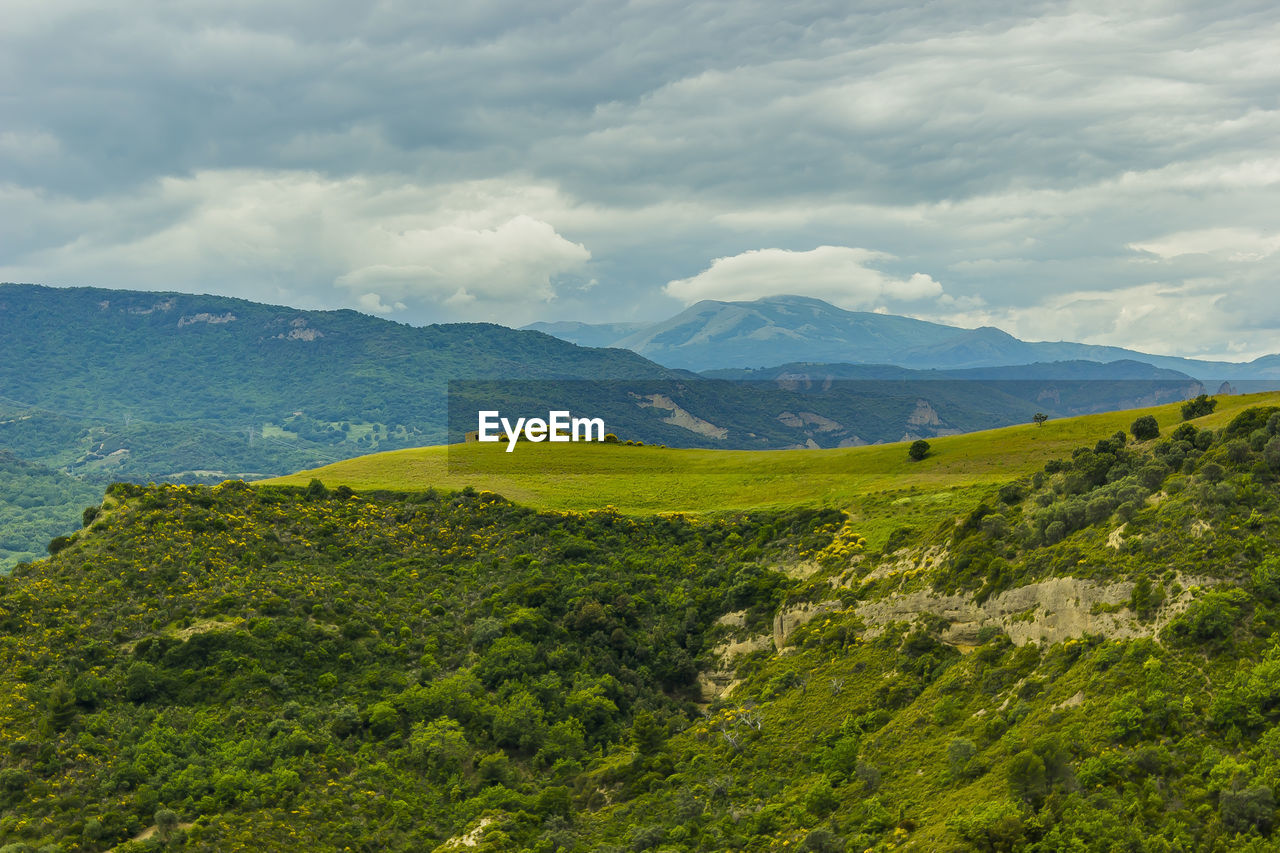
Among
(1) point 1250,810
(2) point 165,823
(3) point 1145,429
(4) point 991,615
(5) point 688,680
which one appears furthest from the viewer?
(3) point 1145,429

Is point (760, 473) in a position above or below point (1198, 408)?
below

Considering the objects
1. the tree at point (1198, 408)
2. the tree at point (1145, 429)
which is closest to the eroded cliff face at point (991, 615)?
the tree at point (1145, 429)

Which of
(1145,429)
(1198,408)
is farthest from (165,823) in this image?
(1198,408)

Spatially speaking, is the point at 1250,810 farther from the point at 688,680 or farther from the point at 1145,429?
the point at 1145,429

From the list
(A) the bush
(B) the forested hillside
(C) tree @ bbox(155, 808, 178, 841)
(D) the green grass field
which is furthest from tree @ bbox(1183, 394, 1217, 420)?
(C) tree @ bbox(155, 808, 178, 841)

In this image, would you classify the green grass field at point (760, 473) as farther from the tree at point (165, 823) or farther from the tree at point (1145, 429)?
the tree at point (165, 823)

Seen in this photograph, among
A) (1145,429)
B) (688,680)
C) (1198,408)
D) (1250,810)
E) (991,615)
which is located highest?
(1198,408)

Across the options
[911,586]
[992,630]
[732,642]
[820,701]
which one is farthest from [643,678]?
[992,630]
